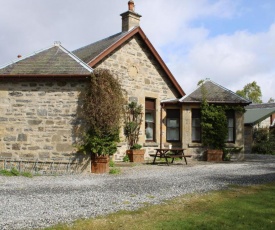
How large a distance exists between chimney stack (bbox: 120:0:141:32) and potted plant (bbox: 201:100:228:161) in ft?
17.9

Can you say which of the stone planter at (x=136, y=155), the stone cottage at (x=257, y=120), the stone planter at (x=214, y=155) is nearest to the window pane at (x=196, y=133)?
the stone planter at (x=214, y=155)

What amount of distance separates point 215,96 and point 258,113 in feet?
46.2

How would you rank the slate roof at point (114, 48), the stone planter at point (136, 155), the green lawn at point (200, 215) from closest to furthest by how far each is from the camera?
the green lawn at point (200, 215) < the slate roof at point (114, 48) < the stone planter at point (136, 155)

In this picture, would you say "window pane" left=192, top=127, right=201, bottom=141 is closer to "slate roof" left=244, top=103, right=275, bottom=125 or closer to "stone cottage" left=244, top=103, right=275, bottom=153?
"stone cottage" left=244, top=103, right=275, bottom=153

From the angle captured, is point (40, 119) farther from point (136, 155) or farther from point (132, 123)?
point (136, 155)

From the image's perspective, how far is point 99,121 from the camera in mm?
11367

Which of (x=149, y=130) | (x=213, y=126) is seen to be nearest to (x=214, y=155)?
(x=213, y=126)

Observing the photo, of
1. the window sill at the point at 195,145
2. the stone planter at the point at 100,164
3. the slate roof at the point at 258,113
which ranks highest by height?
the slate roof at the point at 258,113

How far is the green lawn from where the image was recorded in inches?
197

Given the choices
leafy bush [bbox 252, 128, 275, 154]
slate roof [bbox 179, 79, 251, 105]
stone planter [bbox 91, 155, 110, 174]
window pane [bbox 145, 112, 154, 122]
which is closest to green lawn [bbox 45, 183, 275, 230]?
stone planter [bbox 91, 155, 110, 174]

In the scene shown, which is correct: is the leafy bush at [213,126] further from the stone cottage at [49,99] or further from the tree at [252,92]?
the tree at [252,92]

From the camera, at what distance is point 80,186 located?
8555 millimetres

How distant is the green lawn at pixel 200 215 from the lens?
197 inches

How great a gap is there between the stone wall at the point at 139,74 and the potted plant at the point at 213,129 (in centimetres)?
207
